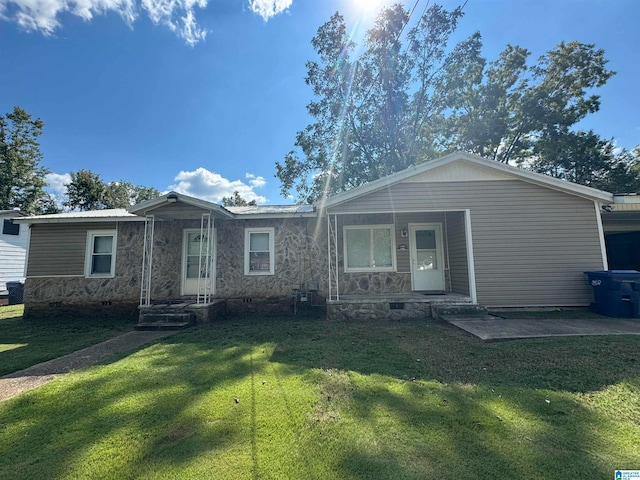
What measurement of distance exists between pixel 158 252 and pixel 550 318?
10.9 meters

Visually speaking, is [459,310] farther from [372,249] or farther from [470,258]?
[372,249]

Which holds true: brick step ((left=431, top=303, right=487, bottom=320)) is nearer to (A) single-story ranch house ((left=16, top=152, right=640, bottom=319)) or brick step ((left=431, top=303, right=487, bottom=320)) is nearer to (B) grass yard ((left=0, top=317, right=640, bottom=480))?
(A) single-story ranch house ((left=16, top=152, right=640, bottom=319))

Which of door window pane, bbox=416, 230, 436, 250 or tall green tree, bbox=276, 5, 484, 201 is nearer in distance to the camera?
door window pane, bbox=416, 230, 436, 250

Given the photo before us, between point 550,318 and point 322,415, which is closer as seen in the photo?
point 322,415

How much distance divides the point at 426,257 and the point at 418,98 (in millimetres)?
14652

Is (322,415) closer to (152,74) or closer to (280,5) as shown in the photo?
(280,5)

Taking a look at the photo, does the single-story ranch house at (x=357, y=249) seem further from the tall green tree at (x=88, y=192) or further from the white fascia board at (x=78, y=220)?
the tall green tree at (x=88, y=192)

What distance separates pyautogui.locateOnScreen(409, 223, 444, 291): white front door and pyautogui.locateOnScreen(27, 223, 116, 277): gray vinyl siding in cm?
980

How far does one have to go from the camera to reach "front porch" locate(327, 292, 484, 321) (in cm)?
743

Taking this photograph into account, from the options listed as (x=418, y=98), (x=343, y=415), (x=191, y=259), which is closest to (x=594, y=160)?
(x=418, y=98)

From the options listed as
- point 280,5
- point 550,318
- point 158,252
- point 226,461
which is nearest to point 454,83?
point 280,5

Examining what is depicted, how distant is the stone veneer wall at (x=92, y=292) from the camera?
9.05 metres

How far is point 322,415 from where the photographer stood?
289 centimetres

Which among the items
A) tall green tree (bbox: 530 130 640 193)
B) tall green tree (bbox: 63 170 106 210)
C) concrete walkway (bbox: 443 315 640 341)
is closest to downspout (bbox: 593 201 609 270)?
concrete walkway (bbox: 443 315 640 341)
